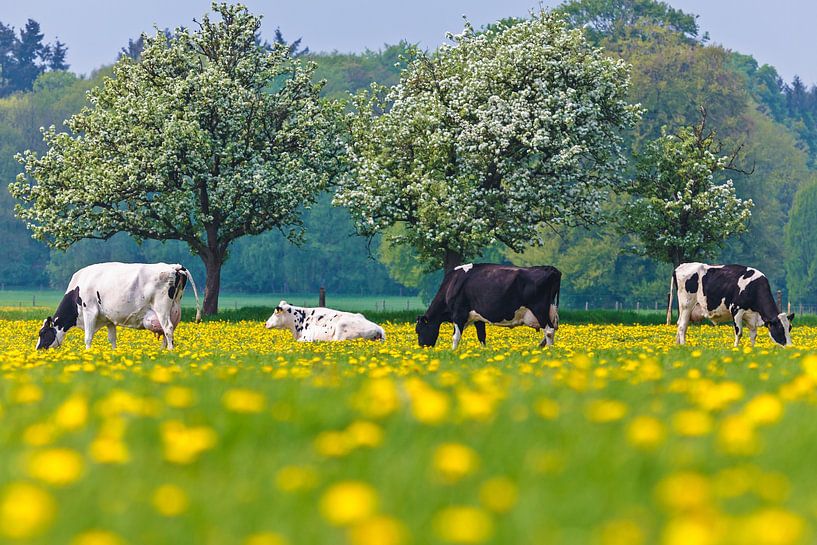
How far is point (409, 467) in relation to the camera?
4.95m

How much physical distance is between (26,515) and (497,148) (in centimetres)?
4077

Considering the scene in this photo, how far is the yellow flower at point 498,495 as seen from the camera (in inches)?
170

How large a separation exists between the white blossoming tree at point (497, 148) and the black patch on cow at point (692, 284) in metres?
13.9

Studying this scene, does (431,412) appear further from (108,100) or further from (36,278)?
(36,278)

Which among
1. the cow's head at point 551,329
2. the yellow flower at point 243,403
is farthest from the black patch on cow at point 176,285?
the yellow flower at point 243,403

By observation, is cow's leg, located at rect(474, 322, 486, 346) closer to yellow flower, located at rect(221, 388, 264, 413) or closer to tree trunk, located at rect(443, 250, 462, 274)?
tree trunk, located at rect(443, 250, 462, 274)

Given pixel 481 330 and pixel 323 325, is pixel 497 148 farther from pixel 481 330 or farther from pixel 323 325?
pixel 481 330

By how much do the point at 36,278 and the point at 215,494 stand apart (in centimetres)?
11038

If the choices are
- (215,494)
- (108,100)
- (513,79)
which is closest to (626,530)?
(215,494)

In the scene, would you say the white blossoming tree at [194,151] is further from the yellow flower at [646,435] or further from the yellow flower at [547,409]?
the yellow flower at [646,435]

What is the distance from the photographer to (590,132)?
44875 mm

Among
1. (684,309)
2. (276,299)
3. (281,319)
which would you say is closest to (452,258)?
(281,319)

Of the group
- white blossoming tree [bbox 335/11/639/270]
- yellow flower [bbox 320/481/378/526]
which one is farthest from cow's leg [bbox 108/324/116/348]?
yellow flower [bbox 320/481/378/526]

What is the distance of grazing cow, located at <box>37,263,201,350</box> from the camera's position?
23953 mm
